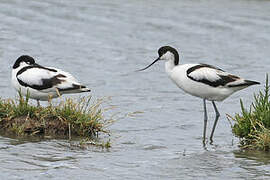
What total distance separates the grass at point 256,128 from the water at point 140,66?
20 cm

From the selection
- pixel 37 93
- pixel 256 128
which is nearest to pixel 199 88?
pixel 256 128

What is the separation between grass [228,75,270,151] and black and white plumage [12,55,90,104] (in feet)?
8.13

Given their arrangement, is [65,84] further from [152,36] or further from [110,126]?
[152,36]

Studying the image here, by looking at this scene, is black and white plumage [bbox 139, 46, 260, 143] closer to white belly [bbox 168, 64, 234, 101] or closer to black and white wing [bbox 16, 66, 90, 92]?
white belly [bbox 168, 64, 234, 101]

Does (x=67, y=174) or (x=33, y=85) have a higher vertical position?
(x=33, y=85)

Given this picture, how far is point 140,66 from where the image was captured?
19328mm

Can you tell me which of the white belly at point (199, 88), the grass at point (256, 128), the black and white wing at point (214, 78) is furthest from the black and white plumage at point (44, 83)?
the grass at point (256, 128)

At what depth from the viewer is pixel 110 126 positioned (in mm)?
12023

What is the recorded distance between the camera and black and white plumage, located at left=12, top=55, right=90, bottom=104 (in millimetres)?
11281

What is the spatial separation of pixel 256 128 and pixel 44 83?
3366 mm

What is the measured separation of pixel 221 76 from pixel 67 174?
370 centimetres

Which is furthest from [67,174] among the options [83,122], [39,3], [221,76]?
[39,3]

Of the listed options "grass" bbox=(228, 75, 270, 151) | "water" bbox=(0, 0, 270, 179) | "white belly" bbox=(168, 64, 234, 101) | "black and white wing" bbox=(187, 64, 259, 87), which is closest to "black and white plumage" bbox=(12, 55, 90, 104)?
"water" bbox=(0, 0, 270, 179)

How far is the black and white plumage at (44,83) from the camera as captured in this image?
37.0 feet
